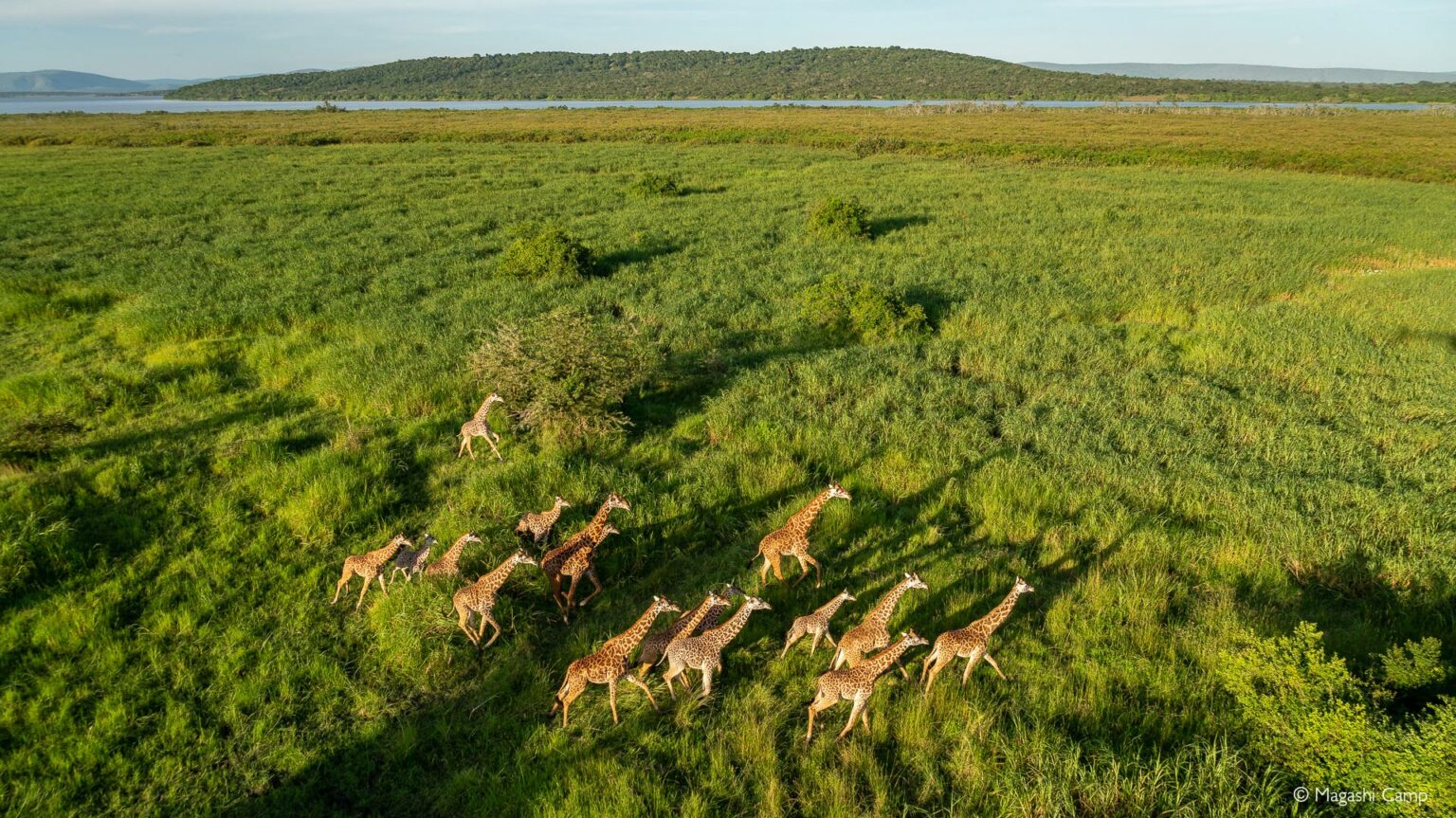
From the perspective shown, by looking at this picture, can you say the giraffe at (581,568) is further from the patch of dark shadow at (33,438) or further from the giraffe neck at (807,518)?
the patch of dark shadow at (33,438)

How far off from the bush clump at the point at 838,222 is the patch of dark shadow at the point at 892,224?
61 centimetres

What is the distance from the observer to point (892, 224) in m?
25.1

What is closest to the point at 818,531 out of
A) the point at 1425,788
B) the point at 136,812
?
the point at 1425,788

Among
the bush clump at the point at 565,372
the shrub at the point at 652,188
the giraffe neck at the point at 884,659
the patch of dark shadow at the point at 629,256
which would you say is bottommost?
the giraffe neck at the point at 884,659

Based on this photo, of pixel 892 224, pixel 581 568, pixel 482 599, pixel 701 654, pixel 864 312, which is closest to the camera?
pixel 701 654

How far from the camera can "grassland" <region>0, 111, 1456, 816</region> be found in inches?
180

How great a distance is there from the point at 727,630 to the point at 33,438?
9556mm

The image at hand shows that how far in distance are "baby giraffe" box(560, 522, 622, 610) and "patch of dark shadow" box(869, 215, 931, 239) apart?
18.7 metres

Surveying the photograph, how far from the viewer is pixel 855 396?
10.9 m

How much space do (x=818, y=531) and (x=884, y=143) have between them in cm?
5303

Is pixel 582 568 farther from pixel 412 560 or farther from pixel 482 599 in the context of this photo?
pixel 412 560

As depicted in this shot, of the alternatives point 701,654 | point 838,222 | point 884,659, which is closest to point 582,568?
point 701,654

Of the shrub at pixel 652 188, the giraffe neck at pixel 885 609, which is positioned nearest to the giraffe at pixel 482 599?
the giraffe neck at pixel 885 609

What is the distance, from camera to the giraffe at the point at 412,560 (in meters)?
6.29
